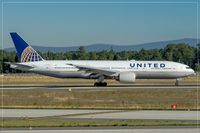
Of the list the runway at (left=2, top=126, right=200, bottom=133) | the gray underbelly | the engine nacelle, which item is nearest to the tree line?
the gray underbelly

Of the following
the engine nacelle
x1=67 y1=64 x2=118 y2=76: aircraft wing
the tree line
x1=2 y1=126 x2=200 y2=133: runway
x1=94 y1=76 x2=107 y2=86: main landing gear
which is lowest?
x1=2 y1=126 x2=200 y2=133: runway

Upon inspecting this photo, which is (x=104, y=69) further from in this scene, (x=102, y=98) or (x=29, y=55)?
(x=102, y=98)

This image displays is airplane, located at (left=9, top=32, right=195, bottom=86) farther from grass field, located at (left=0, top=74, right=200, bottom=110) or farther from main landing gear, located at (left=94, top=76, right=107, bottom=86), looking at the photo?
grass field, located at (left=0, top=74, right=200, bottom=110)

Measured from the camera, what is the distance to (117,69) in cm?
6128

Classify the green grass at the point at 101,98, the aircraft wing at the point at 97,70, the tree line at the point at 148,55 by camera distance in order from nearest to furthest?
the green grass at the point at 101,98
the aircraft wing at the point at 97,70
the tree line at the point at 148,55

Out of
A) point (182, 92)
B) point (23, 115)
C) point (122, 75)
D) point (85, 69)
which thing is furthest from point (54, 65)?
point (23, 115)

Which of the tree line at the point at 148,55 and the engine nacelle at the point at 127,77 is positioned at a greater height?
the tree line at the point at 148,55

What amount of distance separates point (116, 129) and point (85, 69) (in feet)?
131

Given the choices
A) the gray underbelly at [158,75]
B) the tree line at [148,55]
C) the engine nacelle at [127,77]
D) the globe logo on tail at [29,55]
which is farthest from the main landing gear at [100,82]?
the tree line at [148,55]

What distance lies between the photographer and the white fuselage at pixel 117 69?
61.2 metres

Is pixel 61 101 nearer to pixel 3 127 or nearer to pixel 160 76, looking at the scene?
pixel 3 127

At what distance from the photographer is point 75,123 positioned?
74.1 feet

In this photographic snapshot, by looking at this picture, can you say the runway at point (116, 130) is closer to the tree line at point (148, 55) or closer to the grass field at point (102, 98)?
the grass field at point (102, 98)

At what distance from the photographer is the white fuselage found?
61.2 meters
